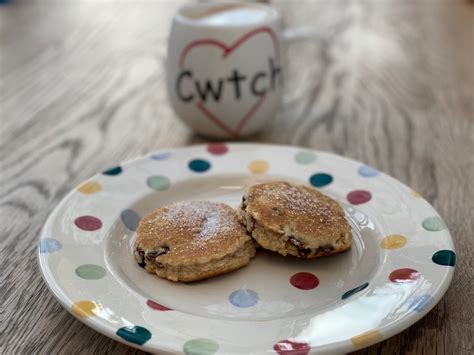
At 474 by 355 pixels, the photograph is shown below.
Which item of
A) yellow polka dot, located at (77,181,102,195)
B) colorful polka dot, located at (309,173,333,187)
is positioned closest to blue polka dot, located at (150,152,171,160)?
yellow polka dot, located at (77,181,102,195)

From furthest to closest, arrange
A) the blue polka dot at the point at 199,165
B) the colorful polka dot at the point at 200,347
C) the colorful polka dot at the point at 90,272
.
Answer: the blue polka dot at the point at 199,165, the colorful polka dot at the point at 90,272, the colorful polka dot at the point at 200,347

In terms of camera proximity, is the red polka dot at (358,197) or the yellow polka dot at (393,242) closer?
the yellow polka dot at (393,242)

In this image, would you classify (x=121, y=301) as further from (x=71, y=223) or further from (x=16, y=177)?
(x=16, y=177)

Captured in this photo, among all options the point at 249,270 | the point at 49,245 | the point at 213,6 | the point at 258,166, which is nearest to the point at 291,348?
the point at 249,270

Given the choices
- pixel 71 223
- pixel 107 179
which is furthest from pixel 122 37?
pixel 71 223

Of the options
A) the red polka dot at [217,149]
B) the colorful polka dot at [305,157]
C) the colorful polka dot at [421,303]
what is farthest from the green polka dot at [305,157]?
the colorful polka dot at [421,303]

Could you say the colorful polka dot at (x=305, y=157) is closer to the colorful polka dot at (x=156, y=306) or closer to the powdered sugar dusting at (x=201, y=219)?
the powdered sugar dusting at (x=201, y=219)

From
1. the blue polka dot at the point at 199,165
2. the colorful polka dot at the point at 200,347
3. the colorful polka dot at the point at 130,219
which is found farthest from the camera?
the blue polka dot at the point at 199,165
